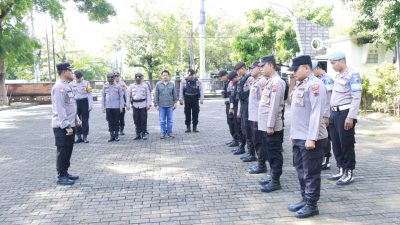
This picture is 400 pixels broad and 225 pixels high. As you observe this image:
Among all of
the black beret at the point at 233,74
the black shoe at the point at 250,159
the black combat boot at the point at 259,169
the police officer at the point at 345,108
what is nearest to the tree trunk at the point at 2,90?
the black beret at the point at 233,74

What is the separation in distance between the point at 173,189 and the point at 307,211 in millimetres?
1968

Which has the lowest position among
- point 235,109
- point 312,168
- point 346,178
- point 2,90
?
point 346,178

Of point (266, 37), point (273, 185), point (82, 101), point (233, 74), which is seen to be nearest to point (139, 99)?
point (82, 101)

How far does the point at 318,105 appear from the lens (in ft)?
13.8

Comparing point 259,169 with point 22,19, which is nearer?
point 259,169

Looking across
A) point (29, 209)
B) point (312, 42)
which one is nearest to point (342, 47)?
point (312, 42)

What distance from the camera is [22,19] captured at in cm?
2259

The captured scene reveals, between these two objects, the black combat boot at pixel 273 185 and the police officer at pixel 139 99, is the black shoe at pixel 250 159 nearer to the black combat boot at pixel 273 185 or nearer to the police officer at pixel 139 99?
the black combat boot at pixel 273 185

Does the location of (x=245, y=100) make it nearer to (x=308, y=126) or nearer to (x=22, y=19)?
(x=308, y=126)

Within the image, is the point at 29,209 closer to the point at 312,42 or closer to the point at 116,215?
the point at 116,215

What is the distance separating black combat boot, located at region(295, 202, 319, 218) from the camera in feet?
14.2

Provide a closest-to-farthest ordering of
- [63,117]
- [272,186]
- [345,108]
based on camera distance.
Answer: [272,186], [345,108], [63,117]

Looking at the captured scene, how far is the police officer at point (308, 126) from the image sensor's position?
4.21 m

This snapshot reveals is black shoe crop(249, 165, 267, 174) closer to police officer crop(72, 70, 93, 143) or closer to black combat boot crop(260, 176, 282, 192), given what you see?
black combat boot crop(260, 176, 282, 192)
